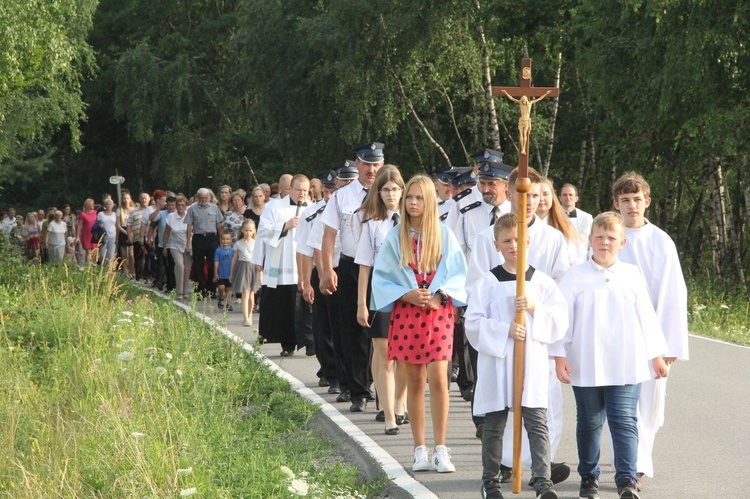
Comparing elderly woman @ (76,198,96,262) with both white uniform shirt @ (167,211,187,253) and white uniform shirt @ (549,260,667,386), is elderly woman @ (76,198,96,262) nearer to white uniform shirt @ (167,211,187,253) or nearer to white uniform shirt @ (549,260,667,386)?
white uniform shirt @ (167,211,187,253)

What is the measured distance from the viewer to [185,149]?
48969 millimetres

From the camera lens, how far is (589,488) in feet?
23.0

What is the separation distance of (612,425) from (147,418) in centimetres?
318

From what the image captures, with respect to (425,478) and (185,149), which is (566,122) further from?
(425,478)

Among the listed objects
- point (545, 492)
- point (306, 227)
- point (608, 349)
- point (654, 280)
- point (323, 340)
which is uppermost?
point (306, 227)

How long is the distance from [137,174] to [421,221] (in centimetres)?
5295

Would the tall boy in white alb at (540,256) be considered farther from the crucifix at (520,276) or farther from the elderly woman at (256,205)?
the elderly woman at (256,205)

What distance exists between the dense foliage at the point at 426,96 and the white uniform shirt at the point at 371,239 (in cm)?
1159

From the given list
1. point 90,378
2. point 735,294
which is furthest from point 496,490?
point 735,294

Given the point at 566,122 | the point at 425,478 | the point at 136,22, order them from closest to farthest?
the point at 425,478 < the point at 566,122 < the point at 136,22

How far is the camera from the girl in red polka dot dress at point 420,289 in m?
8.01

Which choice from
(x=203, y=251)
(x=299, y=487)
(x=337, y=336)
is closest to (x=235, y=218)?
(x=203, y=251)

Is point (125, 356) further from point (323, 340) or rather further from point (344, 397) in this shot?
point (323, 340)

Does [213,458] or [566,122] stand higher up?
[566,122]
